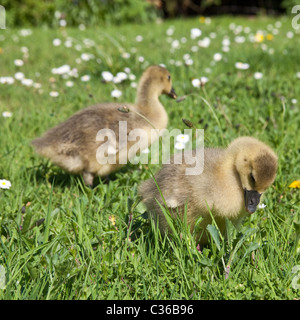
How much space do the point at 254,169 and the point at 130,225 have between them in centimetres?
81

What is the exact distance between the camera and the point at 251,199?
269cm

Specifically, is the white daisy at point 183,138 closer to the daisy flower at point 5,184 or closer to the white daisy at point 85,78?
the daisy flower at point 5,184

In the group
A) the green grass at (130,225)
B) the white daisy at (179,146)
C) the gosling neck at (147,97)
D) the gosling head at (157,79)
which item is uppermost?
the gosling head at (157,79)

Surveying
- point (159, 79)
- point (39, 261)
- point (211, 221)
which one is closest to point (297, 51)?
point (159, 79)

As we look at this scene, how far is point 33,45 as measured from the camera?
9789 millimetres

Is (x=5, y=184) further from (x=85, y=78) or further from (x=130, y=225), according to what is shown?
(x=85, y=78)

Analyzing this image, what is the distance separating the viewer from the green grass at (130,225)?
2.53 m

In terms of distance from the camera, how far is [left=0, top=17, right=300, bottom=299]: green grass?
2531 mm

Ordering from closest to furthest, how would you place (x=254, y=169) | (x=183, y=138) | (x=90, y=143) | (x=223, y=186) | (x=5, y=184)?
(x=254, y=169) < (x=223, y=186) < (x=5, y=184) < (x=90, y=143) < (x=183, y=138)

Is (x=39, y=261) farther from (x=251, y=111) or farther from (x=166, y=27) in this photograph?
(x=166, y=27)

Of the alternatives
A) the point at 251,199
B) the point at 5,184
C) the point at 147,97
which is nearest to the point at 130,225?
the point at 251,199

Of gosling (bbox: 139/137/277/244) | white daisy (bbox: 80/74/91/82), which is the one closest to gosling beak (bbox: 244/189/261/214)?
gosling (bbox: 139/137/277/244)

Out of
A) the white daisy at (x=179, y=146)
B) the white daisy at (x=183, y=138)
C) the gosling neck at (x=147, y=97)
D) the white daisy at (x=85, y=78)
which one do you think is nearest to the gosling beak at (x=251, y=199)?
the white daisy at (x=179, y=146)

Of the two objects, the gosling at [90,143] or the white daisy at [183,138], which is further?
the white daisy at [183,138]
